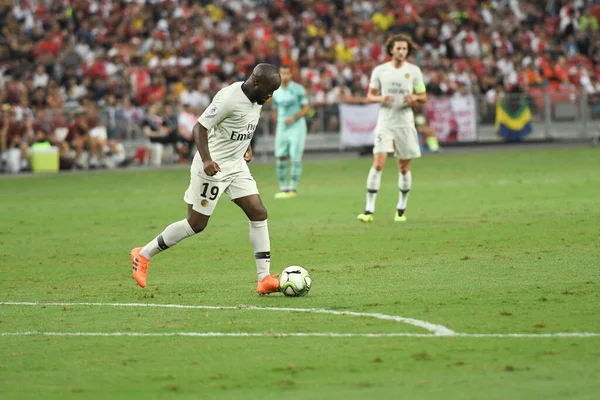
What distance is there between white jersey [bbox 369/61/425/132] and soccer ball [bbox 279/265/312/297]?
742 cm

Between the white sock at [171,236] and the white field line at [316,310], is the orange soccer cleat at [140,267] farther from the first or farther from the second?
the white field line at [316,310]

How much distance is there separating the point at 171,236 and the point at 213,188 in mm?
745

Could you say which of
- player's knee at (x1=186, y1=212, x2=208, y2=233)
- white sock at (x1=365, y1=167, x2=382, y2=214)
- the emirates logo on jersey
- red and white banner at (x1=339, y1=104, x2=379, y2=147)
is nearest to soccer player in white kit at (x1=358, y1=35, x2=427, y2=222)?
white sock at (x1=365, y1=167, x2=382, y2=214)

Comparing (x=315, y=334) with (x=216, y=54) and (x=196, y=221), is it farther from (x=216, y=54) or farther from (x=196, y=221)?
(x=216, y=54)

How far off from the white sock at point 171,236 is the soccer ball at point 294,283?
1.13m

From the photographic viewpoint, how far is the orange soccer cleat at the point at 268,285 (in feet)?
35.3

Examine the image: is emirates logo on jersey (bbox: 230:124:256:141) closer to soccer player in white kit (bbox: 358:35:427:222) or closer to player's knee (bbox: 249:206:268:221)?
player's knee (bbox: 249:206:268:221)

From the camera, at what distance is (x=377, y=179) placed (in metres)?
17.9

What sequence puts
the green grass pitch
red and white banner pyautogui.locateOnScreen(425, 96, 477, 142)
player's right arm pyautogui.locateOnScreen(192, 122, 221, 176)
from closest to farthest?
Result: the green grass pitch < player's right arm pyautogui.locateOnScreen(192, 122, 221, 176) < red and white banner pyautogui.locateOnScreen(425, 96, 477, 142)

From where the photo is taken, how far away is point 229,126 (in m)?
11.0

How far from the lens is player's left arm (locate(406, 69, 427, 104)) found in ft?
57.2

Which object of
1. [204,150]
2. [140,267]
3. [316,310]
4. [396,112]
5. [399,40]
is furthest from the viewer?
[396,112]

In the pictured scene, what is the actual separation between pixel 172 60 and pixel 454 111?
945 centimetres

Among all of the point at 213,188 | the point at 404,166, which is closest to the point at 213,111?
the point at 213,188
